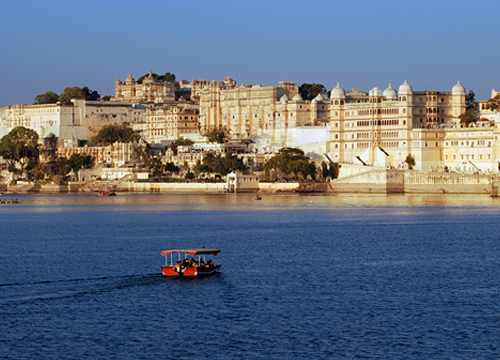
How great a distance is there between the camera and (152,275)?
34531 millimetres

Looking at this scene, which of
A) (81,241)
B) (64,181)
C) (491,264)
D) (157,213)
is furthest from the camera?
(64,181)

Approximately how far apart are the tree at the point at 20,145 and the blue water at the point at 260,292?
65.8 metres

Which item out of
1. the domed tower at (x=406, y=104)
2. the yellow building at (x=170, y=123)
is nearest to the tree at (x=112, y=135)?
the yellow building at (x=170, y=123)

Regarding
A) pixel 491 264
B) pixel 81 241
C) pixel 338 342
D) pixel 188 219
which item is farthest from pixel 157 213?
pixel 338 342

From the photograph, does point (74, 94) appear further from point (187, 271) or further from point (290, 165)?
point (187, 271)

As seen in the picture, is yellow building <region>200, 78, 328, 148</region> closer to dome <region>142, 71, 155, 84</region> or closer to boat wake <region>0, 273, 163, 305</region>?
dome <region>142, 71, 155, 84</region>

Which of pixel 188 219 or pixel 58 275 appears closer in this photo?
pixel 58 275

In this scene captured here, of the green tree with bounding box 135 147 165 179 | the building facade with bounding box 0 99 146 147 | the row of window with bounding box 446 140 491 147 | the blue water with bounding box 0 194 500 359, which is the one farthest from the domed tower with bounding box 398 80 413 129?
the building facade with bounding box 0 99 146 147

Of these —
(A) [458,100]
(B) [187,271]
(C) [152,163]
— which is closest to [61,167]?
(C) [152,163]

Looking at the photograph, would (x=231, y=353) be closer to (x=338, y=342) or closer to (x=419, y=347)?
(x=338, y=342)

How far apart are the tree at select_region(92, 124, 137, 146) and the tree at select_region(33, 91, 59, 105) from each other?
964 inches

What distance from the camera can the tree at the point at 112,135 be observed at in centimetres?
12188

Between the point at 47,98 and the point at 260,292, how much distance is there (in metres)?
121

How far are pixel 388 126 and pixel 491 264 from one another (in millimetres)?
58246
